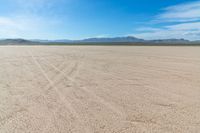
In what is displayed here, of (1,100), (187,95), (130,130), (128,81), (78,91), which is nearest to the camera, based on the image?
(130,130)

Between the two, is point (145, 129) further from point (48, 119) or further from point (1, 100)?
point (1, 100)

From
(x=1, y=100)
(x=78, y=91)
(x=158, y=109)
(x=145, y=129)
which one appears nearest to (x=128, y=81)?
(x=78, y=91)

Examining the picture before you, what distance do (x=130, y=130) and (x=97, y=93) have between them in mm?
2276

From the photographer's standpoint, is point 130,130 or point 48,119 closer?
point 130,130

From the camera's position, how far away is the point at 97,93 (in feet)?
17.2

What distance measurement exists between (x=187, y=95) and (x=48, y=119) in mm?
3979

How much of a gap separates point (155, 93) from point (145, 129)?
2.31 m

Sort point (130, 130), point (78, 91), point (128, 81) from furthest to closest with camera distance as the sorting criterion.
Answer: point (128, 81) < point (78, 91) < point (130, 130)

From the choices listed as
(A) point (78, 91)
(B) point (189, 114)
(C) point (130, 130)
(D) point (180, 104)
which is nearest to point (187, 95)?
(D) point (180, 104)

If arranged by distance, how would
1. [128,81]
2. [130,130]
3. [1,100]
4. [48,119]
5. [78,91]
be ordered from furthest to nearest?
[128,81] → [78,91] → [1,100] → [48,119] → [130,130]

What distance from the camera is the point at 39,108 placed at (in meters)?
4.09

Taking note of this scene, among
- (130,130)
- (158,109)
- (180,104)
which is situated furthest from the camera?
(180,104)

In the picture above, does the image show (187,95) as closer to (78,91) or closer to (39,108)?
(78,91)

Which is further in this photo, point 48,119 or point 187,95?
point 187,95
